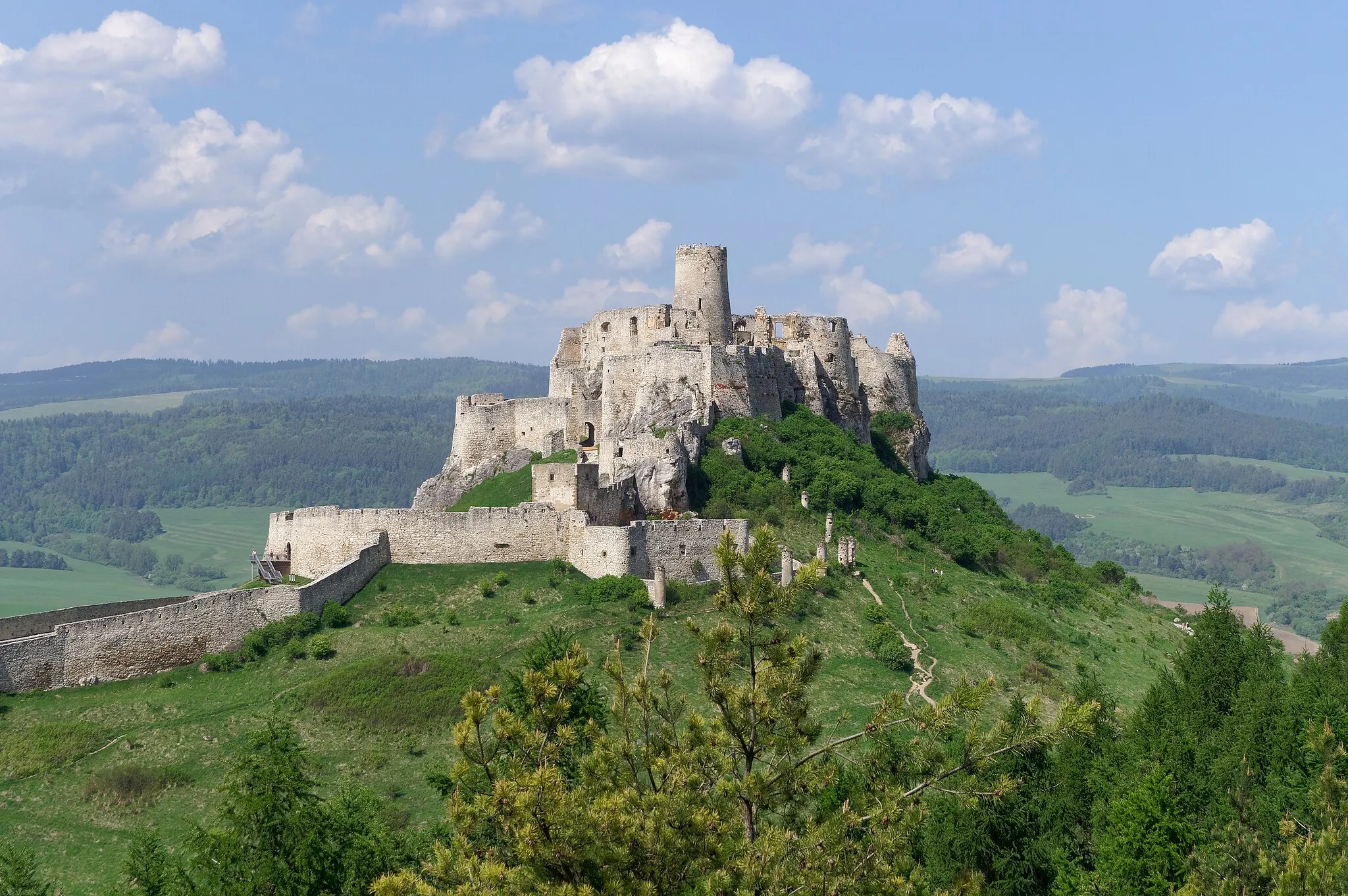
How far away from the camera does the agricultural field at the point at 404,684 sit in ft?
114

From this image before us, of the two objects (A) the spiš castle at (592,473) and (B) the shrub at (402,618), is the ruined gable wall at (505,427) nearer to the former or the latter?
(A) the spiš castle at (592,473)

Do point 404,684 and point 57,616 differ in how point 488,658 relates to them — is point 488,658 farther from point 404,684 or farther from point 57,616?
point 57,616

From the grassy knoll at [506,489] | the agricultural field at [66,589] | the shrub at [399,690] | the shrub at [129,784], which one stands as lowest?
the agricultural field at [66,589]

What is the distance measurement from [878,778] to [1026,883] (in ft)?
41.0

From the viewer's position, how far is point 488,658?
41.0 meters

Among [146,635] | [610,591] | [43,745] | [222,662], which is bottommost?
[43,745]

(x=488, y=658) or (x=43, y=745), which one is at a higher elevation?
(x=488, y=658)

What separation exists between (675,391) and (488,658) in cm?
2087

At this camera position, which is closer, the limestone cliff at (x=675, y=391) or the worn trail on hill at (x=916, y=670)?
the worn trail on hill at (x=916, y=670)

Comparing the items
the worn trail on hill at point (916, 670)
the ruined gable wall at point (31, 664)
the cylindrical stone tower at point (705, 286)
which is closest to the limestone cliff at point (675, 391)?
the cylindrical stone tower at point (705, 286)

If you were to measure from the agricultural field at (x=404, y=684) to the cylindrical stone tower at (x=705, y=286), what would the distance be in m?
16.6

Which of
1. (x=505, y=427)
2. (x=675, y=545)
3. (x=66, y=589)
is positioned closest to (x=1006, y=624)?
(x=675, y=545)

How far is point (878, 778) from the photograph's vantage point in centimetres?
Result: 2045

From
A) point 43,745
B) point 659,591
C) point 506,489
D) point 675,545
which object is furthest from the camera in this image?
point 506,489
